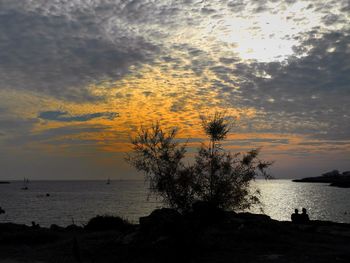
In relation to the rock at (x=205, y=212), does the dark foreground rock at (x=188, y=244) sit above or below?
below

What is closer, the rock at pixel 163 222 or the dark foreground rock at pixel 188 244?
the dark foreground rock at pixel 188 244

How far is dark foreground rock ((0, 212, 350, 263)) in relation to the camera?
17578mm

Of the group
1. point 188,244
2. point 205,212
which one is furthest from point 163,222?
point 205,212

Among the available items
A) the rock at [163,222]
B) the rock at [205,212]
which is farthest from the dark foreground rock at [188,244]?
the rock at [205,212]

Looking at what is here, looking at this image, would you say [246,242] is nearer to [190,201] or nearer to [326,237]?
[326,237]

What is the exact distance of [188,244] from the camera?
17.9 meters

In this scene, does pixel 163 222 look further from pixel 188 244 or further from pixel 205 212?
pixel 205 212

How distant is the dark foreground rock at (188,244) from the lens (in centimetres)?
1758

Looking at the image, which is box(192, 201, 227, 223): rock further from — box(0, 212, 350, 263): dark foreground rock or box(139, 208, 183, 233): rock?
box(139, 208, 183, 233): rock

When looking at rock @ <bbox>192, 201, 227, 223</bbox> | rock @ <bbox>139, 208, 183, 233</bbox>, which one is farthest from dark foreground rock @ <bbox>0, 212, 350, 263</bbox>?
rock @ <bbox>192, 201, 227, 223</bbox>

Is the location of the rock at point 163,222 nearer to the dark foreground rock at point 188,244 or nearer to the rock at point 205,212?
the dark foreground rock at point 188,244

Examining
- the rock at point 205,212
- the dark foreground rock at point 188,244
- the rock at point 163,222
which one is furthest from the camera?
the rock at point 205,212

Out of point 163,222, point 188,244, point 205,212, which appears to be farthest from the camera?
point 205,212

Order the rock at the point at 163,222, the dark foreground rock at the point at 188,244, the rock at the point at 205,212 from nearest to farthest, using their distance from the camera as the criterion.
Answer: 1. the dark foreground rock at the point at 188,244
2. the rock at the point at 163,222
3. the rock at the point at 205,212
